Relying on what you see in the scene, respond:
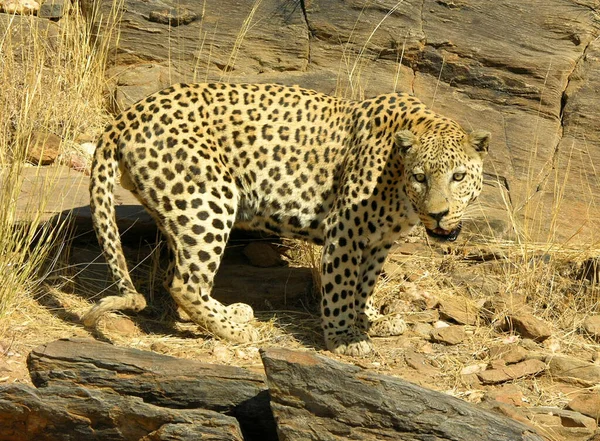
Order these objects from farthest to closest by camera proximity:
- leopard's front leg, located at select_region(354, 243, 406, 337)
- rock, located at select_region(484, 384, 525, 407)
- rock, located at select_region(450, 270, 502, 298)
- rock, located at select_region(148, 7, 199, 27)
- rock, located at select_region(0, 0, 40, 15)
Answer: rock, located at select_region(0, 0, 40, 15) → rock, located at select_region(148, 7, 199, 27) → rock, located at select_region(450, 270, 502, 298) → leopard's front leg, located at select_region(354, 243, 406, 337) → rock, located at select_region(484, 384, 525, 407)

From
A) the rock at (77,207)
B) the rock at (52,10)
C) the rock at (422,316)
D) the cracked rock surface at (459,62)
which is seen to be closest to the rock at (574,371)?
the rock at (422,316)

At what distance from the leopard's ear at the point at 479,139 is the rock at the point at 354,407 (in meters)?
2.77

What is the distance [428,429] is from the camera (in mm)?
5602

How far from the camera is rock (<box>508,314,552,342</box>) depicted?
8.59m

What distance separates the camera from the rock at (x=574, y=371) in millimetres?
7867

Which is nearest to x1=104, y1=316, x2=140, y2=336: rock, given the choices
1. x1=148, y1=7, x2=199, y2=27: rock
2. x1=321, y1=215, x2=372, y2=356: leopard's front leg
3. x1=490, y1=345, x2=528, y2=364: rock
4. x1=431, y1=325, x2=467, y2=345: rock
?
x1=321, y1=215, x2=372, y2=356: leopard's front leg

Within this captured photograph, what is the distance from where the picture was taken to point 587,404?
7.14 meters

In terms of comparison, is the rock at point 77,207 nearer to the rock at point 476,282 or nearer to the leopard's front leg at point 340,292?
the leopard's front leg at point 340,292

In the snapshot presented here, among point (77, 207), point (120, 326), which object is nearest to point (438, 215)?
point (120, 326)

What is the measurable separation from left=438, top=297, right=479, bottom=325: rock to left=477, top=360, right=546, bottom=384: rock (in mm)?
988

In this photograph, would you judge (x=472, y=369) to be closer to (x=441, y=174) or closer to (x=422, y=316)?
(x=422, y=316)

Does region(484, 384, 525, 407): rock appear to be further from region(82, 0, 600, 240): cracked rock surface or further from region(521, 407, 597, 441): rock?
region(82, 0, 600, 240): cracked rock surface

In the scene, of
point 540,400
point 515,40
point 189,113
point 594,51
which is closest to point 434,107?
point 515,40

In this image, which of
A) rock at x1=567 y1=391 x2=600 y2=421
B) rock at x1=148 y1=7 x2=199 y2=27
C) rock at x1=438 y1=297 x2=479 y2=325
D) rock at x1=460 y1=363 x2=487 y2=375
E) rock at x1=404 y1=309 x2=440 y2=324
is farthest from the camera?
rock at x1=148 y1=7 x2=199 y2=27
